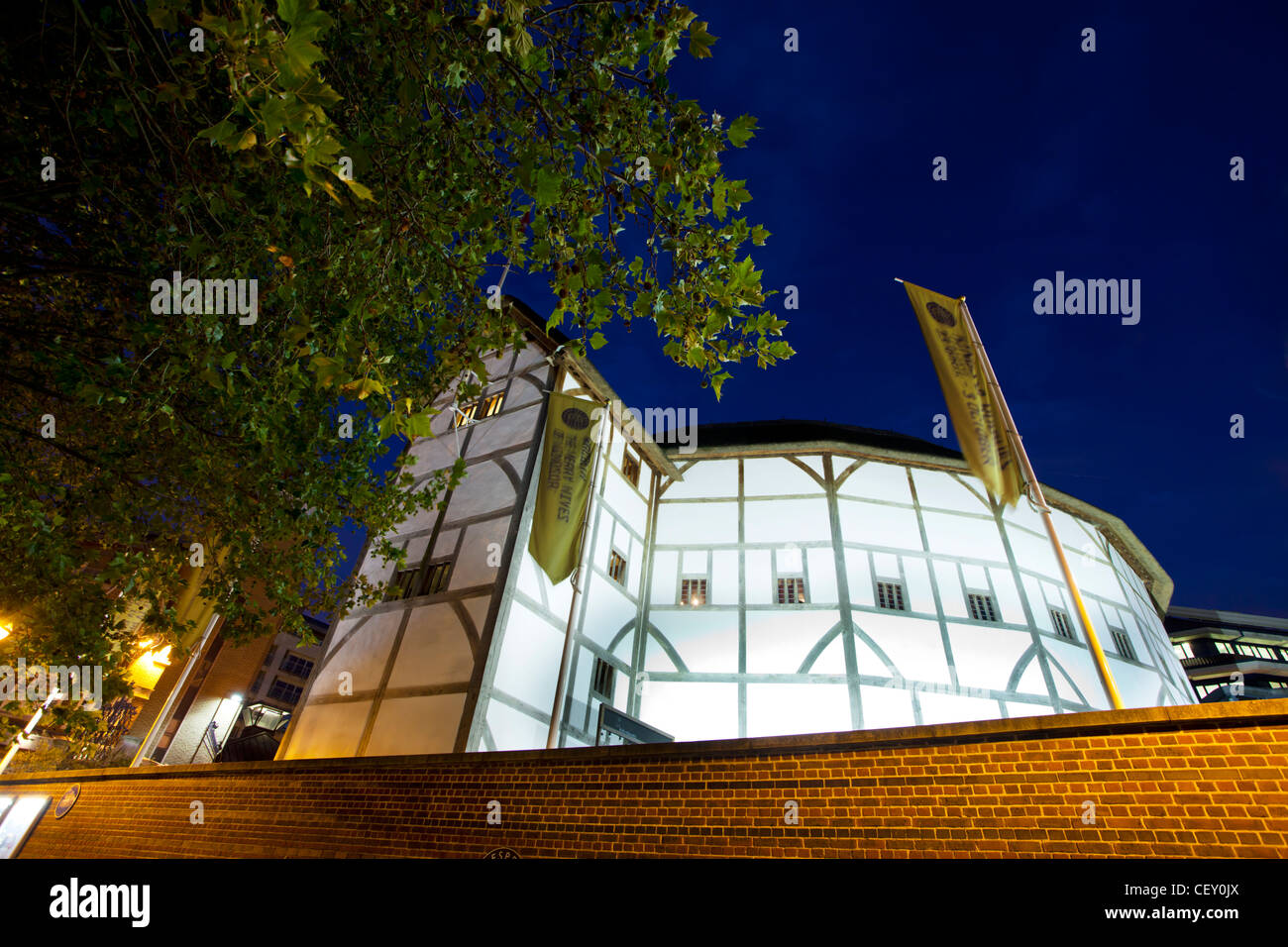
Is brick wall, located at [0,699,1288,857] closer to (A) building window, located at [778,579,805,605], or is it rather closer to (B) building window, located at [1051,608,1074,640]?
(A) building window, located at [778,579,805,605]

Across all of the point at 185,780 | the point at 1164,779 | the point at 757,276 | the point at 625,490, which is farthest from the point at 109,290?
the point at 625,490

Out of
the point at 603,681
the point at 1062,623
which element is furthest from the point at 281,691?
the point at 1062,623

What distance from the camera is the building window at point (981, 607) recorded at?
14336 mm

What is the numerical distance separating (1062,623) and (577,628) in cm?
1229

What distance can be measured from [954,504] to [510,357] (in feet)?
43.5

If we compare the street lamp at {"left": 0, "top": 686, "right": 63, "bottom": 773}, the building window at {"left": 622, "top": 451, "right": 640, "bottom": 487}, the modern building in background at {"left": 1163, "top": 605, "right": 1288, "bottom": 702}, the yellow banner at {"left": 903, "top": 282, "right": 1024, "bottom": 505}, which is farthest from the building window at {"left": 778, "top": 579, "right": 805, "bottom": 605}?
the modern building in background at {"left": 1163, "top": 605, "right": 1288, "bottom": 702}

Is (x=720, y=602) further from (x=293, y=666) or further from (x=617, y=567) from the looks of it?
(x=293, y=666)

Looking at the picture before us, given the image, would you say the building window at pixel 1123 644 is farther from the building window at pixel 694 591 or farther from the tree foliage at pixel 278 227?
the tree foliage at pixel 278 227

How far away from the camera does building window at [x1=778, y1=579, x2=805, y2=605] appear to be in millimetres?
14664

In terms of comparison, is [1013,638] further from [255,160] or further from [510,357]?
[255,160]

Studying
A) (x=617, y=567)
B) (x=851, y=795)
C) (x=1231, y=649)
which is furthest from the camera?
(x=1231, y=649)

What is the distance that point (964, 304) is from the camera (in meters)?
8.89

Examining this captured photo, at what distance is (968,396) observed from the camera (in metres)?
8.31

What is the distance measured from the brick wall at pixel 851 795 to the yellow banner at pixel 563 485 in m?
4.33
